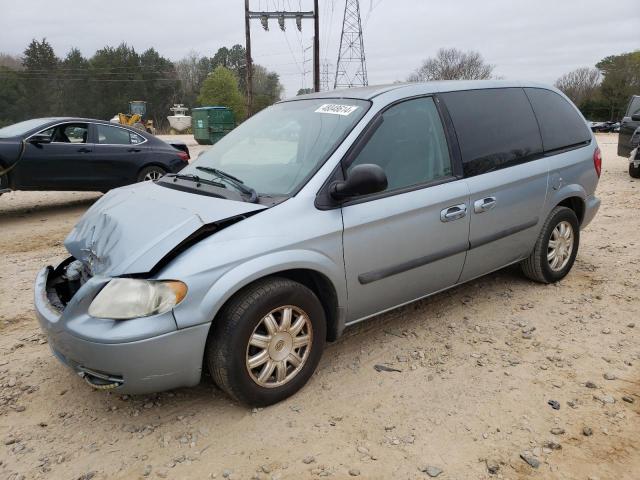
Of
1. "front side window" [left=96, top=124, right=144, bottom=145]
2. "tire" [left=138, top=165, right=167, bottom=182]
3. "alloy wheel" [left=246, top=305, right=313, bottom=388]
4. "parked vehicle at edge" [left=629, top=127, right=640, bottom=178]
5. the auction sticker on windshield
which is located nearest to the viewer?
"alloy wheel" [left=246, top=305, right=313, bottom=388]

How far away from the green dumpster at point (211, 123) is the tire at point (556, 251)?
23825mm

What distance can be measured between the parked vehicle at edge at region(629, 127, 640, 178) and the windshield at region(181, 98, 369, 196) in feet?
31.2

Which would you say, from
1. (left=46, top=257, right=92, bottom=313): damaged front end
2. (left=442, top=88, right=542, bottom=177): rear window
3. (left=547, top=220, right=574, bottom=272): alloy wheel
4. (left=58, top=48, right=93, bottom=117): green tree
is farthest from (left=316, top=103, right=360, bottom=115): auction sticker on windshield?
(left=58, top=48, right=93, bottom=117): green tree

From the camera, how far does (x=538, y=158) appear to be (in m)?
4.12

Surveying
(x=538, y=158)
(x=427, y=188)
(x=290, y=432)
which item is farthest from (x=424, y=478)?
(x=538, y=158)

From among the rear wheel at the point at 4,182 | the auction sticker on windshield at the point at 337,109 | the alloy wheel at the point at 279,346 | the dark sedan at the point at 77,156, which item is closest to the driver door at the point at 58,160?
the dark sedan at the point at 77,156

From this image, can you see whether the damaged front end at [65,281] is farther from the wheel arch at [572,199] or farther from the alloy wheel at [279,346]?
the wheel arch at [572,199]

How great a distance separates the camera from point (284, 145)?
3463 mm

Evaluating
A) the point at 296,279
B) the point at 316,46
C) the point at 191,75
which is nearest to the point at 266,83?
the point at 191,75

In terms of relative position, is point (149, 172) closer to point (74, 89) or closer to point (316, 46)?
point (316, 46)

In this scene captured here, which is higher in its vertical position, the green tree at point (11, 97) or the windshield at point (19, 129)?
the green tree at point (11, 97)

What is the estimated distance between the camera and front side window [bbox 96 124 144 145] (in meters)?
8.45

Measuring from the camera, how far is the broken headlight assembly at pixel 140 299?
2.45 m

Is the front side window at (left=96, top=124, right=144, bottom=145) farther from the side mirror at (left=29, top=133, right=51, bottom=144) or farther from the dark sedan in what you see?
the side mirror at (left=29, top=133, right=51, bottom=144)
